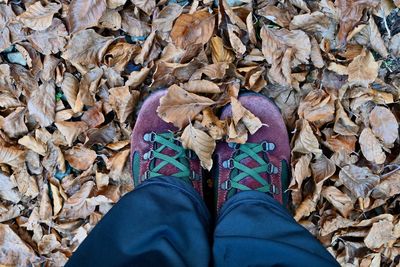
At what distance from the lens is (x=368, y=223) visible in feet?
3.31

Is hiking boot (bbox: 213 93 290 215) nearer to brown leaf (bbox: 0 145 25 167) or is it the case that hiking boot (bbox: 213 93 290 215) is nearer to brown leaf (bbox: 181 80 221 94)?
brown leaf (bbox: 181 80 221 94)

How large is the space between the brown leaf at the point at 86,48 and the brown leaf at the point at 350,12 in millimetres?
481

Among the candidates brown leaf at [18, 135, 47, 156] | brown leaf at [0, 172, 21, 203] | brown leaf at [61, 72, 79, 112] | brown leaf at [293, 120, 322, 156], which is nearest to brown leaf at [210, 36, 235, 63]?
brown leaf at [293, 120, 322, 156]

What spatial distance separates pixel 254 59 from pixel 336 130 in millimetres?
236

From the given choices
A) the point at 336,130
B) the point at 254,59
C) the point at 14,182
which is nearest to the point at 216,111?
the point at 254,59

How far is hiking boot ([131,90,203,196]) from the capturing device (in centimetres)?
98

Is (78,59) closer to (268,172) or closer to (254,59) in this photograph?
(254,59)

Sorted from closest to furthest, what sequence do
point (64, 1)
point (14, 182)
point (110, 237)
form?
point (110, 237), point (64, 1), point (14, 182)

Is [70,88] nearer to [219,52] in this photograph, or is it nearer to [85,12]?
[85,12]

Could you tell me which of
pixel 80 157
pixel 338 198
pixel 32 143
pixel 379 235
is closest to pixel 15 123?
pixel 32 143

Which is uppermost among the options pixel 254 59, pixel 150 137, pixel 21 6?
pixel 21 6

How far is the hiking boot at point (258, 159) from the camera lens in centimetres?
97

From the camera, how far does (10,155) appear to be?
1.03m

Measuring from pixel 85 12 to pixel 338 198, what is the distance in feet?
2.20
